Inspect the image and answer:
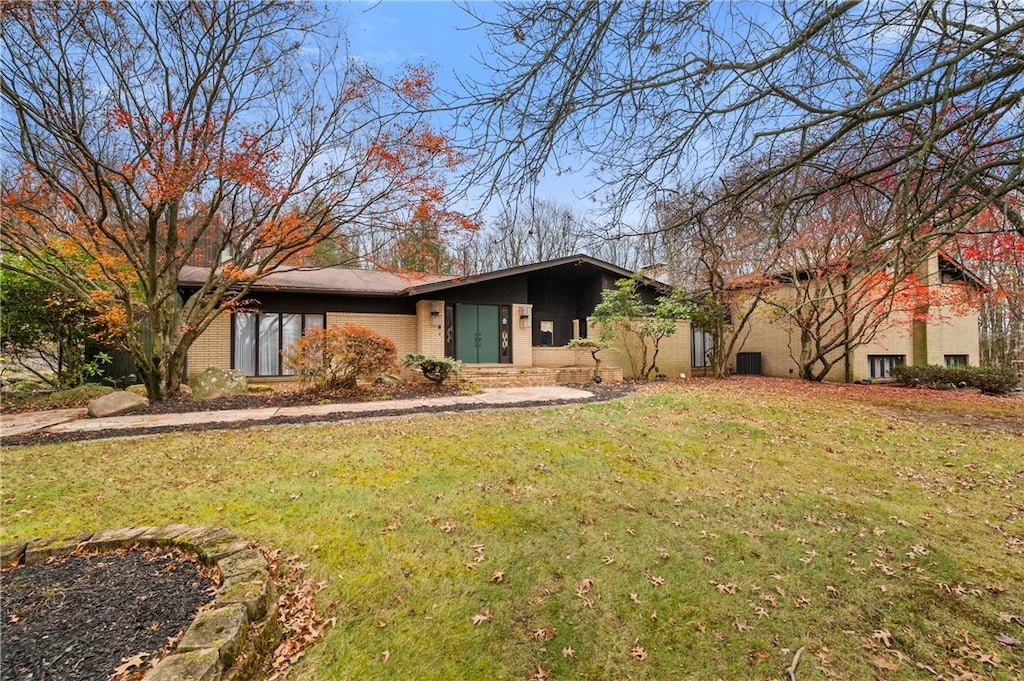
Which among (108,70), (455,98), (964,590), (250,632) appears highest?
(108,70)

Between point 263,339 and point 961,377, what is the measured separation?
22362 millimetres

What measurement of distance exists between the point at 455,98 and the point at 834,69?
268 centimetres

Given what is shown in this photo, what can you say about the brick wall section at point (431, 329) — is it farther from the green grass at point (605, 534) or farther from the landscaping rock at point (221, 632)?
the landscaping rock at point (221, 632)

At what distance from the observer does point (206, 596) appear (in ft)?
8.90

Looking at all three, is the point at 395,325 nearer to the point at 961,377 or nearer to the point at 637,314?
the point at 637,314

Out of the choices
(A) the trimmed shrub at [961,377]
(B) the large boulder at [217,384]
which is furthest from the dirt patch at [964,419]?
(B) the large boulder at [217,384]

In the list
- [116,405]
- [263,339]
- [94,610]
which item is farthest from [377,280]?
[94,610]

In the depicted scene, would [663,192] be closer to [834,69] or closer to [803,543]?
[834,69]

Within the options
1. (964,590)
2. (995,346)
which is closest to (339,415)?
(964,590)

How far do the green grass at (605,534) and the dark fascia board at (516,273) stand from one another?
7.76 meters

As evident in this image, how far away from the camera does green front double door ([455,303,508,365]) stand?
15.7m

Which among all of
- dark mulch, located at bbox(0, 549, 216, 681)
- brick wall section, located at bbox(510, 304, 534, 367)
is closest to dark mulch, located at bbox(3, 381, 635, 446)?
brick wall section, located at bbox(510, 304, 534, 367)

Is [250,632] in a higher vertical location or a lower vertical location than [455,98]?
lower

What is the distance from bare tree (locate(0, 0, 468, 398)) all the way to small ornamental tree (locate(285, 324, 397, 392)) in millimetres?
2260
